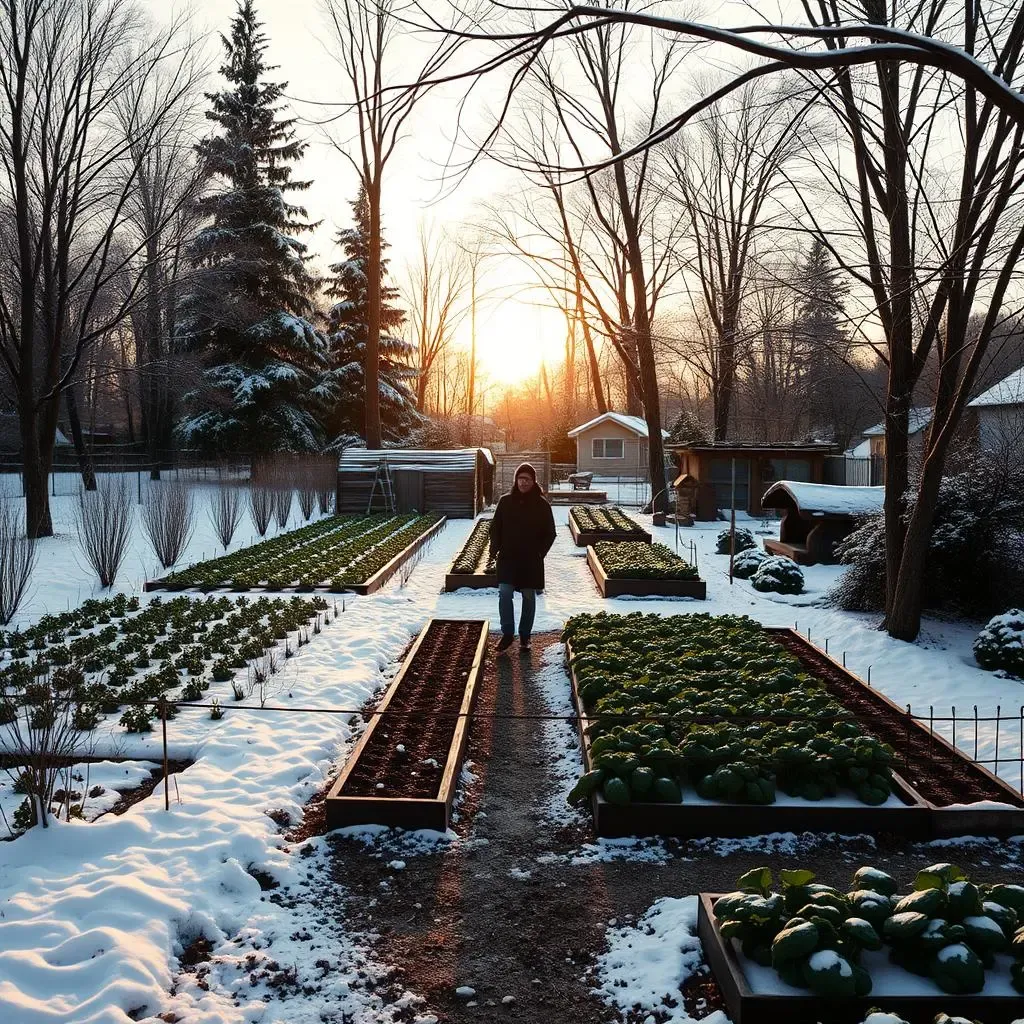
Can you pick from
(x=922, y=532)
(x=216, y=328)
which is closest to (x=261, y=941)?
(x=922, y=532)

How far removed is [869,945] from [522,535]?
18.6 ft

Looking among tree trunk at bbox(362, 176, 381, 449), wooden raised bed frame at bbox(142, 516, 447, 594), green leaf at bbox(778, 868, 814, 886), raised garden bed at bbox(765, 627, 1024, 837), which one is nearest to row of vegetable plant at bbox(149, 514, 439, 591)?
wooden raised bed frame at bbox(142, 516, 447, 594)

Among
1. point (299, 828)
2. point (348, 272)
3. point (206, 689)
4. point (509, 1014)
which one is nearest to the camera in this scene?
point (509, 1014)

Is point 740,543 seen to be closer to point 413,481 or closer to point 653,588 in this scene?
point 653,588

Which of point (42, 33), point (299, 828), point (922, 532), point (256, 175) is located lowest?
point (299, 828)

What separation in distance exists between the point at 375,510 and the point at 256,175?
14696mm

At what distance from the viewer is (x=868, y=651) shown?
28.9 ft

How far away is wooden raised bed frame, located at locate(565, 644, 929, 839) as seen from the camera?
4.60m

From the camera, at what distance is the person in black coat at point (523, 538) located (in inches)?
330

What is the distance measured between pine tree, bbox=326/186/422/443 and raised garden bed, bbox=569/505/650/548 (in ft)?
52.7

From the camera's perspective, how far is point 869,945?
9.70ft

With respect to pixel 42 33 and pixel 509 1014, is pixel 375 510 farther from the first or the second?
pixel 509 1014

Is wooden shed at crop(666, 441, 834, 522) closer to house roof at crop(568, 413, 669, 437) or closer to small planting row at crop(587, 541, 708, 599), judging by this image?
small planting row at crop(587, 541, 708, 599)

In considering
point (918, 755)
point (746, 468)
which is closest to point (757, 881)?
point (918, 755)
